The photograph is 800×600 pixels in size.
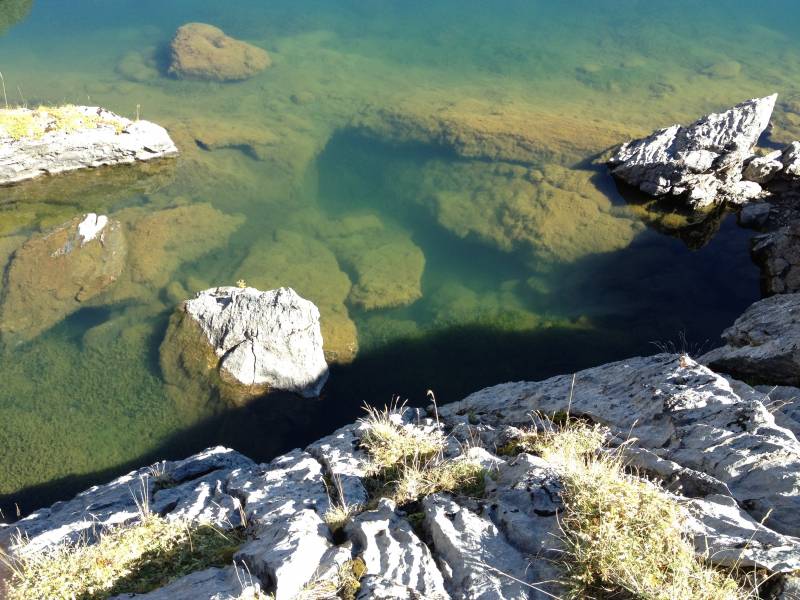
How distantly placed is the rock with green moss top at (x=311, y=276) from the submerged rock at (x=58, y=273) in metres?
2.87

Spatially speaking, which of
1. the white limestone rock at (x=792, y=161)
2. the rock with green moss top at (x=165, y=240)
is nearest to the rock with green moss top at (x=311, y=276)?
the rock with green moss top at (x=165, y=240)

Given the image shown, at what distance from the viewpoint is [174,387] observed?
33.4 feet

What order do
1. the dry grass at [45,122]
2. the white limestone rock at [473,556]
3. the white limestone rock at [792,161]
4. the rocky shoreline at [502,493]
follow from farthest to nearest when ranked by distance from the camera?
1. the dry grass at [45,122]
2. the white limestone rock at [792,161]
3. the rocky shoreline at [502,493]
4. the white limestone rock at [473,556]

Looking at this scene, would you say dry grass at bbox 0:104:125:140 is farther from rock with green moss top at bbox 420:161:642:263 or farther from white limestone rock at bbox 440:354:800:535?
white limestone rock at bbox 440:354:800:535

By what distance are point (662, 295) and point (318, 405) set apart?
7468 mm

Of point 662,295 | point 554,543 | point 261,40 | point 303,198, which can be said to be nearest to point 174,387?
point 303,198

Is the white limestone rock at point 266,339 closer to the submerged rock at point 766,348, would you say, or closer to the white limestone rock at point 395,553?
the white limestone rock at point 395,553

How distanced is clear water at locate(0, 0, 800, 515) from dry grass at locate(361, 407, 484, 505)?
3.83 m

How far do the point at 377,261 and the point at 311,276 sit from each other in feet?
4.98

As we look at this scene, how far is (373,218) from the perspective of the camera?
575 inches

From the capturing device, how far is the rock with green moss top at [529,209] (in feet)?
44.8

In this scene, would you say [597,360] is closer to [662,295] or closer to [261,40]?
[662,295]

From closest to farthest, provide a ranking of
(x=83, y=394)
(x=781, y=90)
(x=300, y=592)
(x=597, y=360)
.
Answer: (x=300, y=592) → (x=83, y=394) → (x=597, y=360) → (x=781, y=90)

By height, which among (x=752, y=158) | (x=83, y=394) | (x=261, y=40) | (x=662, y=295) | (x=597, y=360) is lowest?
(x=83, y=394)
